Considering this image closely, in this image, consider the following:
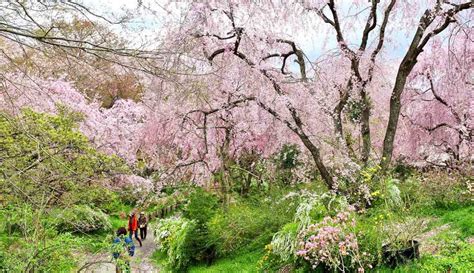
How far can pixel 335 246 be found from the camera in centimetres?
641

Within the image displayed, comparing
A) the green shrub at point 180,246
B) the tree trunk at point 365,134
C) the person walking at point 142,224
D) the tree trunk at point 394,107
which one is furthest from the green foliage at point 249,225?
the person walking at point 142,224

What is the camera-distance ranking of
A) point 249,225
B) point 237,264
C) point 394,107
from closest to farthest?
→ point 237,264
point 249,225
point 394,107

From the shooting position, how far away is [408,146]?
44.3 ft

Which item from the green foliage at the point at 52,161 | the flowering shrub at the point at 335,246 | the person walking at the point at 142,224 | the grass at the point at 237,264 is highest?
the green foliage at the point at 52,161

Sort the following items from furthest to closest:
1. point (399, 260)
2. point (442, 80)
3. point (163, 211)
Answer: point (163, 211), point (442, 80), point (399, 260)

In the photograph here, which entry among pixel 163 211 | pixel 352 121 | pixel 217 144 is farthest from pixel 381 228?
pixel 163 211

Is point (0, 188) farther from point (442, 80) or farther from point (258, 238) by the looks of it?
point (442, 80)

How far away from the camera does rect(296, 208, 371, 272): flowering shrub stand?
6.22 m

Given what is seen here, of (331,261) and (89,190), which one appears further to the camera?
(89,190)

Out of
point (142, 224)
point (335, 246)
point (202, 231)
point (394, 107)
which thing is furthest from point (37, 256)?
point (142, 224)

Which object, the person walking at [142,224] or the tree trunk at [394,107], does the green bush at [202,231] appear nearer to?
the tree trunk at [394,107]

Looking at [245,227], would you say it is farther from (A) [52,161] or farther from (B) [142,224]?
(B) [142,224]

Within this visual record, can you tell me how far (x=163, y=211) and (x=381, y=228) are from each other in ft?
40.9

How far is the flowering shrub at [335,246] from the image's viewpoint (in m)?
6.22
